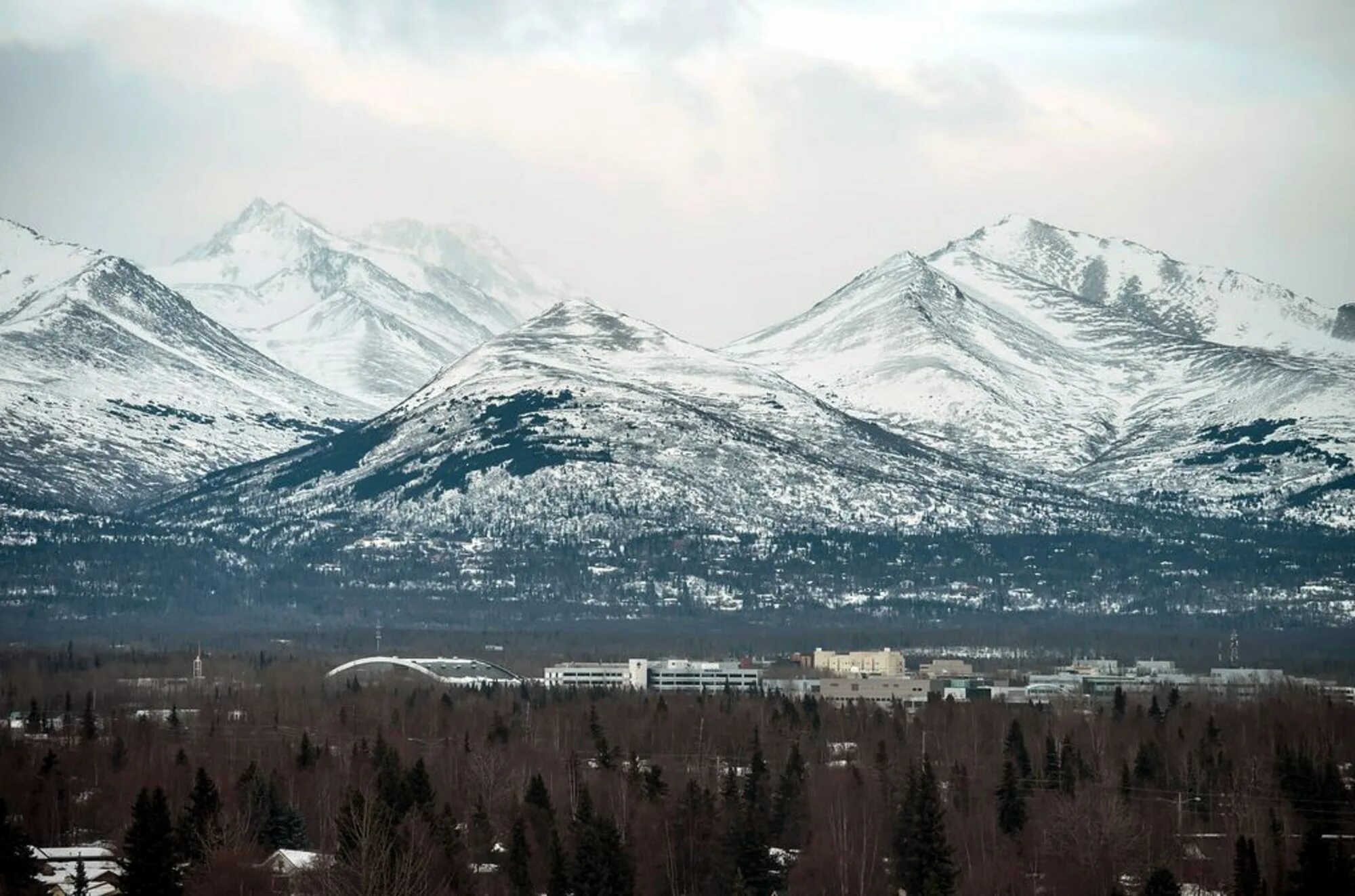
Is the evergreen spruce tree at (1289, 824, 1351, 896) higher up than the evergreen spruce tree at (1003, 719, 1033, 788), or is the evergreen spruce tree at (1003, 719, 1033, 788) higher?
the evergreen spruce tree at (1003, 719, 1033, 788)

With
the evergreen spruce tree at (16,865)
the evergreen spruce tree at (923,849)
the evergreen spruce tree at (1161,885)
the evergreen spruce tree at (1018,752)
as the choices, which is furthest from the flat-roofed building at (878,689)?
the evergreen spruce tree at (1161,885)

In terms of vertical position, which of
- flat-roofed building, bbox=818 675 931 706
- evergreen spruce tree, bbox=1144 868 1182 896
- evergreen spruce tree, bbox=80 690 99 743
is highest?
flat-roofed building, bbox=818 675 931 706

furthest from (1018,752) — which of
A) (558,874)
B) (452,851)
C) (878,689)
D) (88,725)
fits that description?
(878,689)

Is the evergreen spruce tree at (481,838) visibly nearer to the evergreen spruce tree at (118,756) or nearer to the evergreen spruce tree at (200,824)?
the evergreen spruce tree at (200,824)

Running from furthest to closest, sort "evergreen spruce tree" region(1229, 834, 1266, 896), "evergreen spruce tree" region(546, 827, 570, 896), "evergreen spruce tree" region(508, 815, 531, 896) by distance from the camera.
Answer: "evergreen spruce tree" region(508, 815, 531, 896) < "evergreen spruce tree" region(546, 827, 570, 896) < "evergreen spruce tree" region(1229, 834, 1266, 896)

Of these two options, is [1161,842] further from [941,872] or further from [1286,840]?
[941,872]

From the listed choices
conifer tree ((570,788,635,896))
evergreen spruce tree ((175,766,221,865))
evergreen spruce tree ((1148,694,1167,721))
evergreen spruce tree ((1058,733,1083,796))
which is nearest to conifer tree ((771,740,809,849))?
evergreen spruce tree ((1058,733,1083,796))

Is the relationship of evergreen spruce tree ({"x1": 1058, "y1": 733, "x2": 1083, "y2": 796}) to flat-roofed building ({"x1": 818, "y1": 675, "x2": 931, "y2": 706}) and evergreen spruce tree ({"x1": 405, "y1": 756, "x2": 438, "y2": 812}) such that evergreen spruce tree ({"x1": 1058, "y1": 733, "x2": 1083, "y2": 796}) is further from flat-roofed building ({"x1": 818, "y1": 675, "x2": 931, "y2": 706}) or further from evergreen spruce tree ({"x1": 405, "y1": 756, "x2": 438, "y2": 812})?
→ flat-roofed building ({"x1": 818, "y1": 675, "x2": 931, "y2": 706})

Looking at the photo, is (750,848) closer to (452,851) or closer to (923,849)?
(923,849)

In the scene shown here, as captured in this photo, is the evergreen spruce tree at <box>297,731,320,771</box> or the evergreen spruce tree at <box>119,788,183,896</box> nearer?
the evergreen spruce tree at <box>119,788,183,896</box>
